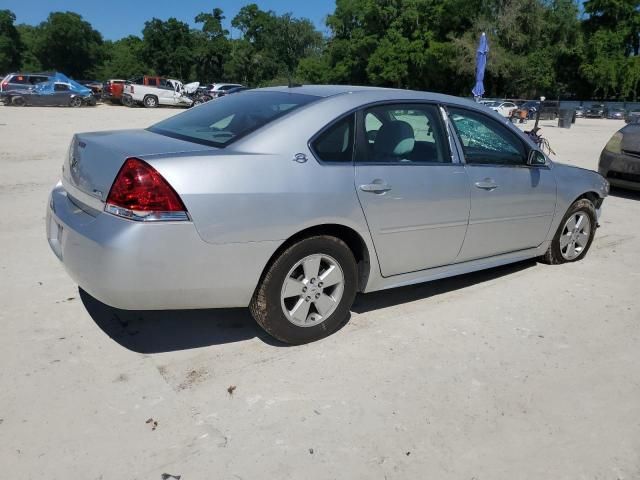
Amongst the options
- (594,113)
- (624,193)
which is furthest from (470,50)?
(624,193)

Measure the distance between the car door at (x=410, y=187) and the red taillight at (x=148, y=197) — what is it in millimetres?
1133

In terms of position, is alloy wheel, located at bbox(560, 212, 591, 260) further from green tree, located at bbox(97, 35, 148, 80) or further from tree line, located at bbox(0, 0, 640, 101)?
green tree, located at bbox(97, 35, 148, 80)

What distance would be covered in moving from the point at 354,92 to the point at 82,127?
15319 millimetres

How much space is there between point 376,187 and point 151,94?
31914 millimetres

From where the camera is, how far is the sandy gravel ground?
2.45 meters

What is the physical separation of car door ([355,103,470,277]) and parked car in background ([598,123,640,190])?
6.21 m

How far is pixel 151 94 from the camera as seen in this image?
107ft

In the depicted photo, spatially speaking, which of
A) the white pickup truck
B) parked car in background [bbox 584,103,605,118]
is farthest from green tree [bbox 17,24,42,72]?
parked car in background [bbox 584,103,605,118]

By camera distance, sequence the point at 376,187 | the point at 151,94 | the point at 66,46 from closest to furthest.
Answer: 1. the point at 376,187
2. the point at 151,94
3. the point at 66,46

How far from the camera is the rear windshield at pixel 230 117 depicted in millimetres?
3289

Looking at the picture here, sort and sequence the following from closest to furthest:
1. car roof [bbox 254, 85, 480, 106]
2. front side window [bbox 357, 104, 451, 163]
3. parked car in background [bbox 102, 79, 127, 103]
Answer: front side window [bbox 357, 104, 451, 163]
car roof [bbox 254, 85, 480, 106]
parked car in background [bbox 102, 79, 127, 103]

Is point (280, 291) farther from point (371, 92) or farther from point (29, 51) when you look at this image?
point (29, 51)

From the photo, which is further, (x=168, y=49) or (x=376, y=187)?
(x=168, y=49)

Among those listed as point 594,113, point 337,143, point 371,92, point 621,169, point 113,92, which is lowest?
point 621,169
